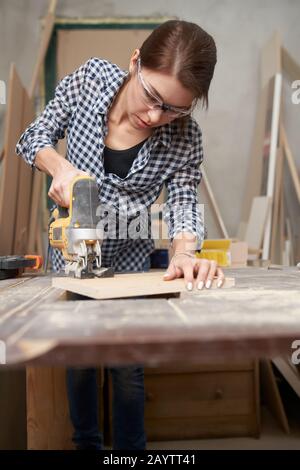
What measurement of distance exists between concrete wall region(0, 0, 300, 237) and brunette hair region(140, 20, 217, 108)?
254 centimetres

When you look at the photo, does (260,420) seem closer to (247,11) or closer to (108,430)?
(108,430)

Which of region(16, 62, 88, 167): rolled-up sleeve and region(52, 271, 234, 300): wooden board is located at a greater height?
region(16, 62, 88, 167): rolled-up sleeve

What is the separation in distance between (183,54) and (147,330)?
2.84 ft

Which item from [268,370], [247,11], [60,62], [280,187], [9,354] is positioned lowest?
[268,370]

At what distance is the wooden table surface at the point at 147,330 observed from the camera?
0.67m

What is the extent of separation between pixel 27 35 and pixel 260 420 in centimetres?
319

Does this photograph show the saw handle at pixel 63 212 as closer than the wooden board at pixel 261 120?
Yes

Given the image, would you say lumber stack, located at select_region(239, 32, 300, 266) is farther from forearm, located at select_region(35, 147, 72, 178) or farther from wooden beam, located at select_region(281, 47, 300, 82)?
forearm, located at select_region(35, 147, 72, 178)

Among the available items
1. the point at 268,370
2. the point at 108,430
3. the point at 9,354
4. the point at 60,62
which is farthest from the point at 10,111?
the point at 9,354

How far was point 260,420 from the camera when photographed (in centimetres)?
258

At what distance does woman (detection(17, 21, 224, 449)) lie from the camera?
1356mm
